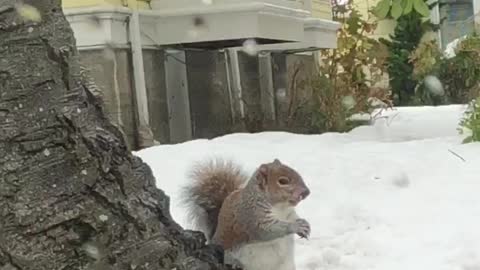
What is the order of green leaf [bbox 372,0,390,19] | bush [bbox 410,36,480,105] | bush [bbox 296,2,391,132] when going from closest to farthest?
green leaf [bbox 372,0,390,19] → bush [bbox 296,2,391,132] → bush [bbox 410,36,480,105]

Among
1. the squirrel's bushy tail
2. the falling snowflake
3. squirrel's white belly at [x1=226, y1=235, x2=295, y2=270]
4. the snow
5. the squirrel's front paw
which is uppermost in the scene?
the falling snowflake

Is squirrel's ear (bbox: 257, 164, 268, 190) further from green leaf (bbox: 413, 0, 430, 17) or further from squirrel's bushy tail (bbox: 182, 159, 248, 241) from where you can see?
green leaf (bbox: 413, 0, 430, 17)

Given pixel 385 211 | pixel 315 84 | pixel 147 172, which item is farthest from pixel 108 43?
pixel 147 172

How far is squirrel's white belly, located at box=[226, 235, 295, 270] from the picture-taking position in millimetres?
3156

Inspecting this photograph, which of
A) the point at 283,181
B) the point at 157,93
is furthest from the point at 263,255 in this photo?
the point at 157,93

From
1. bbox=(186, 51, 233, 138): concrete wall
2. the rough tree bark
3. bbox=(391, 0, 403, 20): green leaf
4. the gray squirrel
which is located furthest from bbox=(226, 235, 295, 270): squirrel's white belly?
bbox=(186, 51, 233, 138): concrete wall

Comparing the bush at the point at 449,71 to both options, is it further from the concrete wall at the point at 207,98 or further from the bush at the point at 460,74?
the concrete wall at the point at 207,98

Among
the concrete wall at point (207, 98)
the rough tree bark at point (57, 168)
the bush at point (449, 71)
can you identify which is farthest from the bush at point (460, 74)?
the rough tree bark at point (57, 168)

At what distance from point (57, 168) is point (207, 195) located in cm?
123

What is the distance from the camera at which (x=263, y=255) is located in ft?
10.4

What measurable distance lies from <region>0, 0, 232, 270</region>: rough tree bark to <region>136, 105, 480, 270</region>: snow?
193cm

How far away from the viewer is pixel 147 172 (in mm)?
2562

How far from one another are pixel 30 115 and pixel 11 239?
0.95 ft

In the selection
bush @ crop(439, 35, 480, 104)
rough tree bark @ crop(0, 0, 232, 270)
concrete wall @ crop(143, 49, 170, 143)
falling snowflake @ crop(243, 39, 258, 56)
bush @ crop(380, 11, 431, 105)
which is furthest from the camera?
bush @ crop(380, 11, 431, 105)
